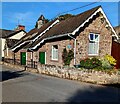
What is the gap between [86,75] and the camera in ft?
47.3

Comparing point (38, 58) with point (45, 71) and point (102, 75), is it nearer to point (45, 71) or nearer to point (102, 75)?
point (45, 71)

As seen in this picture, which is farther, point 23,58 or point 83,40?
point 23,58

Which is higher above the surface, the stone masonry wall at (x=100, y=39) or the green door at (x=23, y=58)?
the stone masonry wall at (x=100, y=39)

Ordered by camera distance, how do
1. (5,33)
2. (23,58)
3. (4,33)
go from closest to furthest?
(23,58), (4,33), (5,33)

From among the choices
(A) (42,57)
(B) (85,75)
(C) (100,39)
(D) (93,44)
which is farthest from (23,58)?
(B) (85,75)

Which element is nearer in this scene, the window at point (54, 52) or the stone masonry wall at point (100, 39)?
the stone masonry wall at point (100, 39)

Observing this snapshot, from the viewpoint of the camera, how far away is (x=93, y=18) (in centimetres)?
2062

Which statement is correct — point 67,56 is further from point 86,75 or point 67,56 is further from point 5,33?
point 5,33

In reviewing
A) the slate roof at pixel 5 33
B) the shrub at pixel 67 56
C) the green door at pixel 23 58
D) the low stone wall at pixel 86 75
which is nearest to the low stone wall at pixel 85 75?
the low stone wall at pixel 86 75

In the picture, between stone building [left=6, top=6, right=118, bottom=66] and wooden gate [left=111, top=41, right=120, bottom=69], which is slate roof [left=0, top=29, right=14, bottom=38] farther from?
wooden gate [left=111, top=41, right=120, bottom=69]

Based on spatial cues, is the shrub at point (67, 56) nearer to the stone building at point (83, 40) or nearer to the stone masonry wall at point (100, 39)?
the stone building at point (83, 40)

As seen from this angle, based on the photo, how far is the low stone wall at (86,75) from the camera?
13.3m

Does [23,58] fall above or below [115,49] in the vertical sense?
below

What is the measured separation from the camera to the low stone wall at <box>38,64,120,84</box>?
1333 cm
